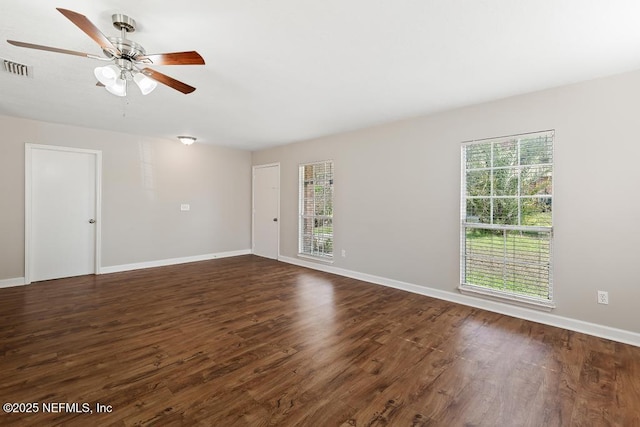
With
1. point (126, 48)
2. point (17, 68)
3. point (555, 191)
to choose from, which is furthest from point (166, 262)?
point (555, 191)

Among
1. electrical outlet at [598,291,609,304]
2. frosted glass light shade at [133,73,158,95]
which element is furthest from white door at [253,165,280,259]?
electrical outlet at [598,291,609,304]

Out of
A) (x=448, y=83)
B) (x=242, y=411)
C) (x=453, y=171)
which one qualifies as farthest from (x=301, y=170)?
(x=242, y=411)

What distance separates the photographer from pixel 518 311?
330cm

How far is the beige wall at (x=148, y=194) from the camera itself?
436 cm

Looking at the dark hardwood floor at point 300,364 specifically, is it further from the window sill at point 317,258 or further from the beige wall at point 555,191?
the window sill at point 317,258

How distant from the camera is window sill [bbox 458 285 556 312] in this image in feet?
10.3

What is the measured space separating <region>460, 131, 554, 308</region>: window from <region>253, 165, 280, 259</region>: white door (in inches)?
157

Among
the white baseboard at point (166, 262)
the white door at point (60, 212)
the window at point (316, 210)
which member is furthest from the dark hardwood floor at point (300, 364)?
the window at point (316, 210)

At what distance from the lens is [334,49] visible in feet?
7.75

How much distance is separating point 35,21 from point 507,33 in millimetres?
3389

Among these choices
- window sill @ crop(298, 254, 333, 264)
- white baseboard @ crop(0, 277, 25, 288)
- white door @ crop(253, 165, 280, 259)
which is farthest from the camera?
white door @ crop(253, 165, 280, 259)

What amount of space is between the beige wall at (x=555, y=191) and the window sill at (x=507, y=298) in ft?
0.35

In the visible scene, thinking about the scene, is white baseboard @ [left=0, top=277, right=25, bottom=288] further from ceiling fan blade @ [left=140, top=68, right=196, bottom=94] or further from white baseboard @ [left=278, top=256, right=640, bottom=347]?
white baseboard @ [left=278, top=256, right=640, bottom=347]

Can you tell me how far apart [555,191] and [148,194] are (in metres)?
6.41
